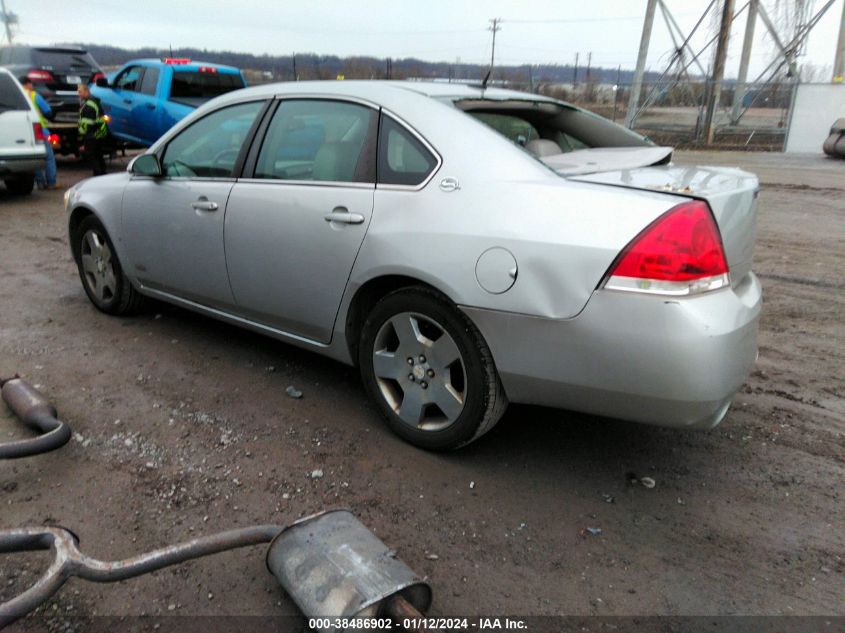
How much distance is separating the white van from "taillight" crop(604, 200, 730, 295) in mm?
9534

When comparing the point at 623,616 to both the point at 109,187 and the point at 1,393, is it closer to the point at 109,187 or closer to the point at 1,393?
the point at 1,393

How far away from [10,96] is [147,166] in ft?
22.8

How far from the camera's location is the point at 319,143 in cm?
357

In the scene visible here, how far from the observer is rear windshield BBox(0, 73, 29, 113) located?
9500mm

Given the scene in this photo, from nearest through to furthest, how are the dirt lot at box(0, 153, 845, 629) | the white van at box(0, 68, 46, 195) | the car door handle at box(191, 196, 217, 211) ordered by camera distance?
the dirt lot at box(0, 153, 845, 629)
the car door handle at box(191, 196, 217, 211)
the white van at box(0, 68, 46, 195)

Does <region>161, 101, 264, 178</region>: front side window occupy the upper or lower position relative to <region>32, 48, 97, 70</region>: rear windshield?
lower

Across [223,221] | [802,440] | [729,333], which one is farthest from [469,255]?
[802,440]

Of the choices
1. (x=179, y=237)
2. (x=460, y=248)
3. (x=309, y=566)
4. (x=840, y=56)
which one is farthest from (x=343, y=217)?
(x=840, y=56)

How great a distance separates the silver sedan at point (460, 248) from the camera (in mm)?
A: 2529

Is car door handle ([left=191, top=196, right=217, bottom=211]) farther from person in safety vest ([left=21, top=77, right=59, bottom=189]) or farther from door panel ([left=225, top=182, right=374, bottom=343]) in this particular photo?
person in safety vest ([left=21, top=77, right=59, bottom=189])

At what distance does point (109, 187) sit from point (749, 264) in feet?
13.0

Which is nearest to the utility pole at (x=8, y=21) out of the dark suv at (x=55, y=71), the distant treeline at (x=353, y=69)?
the distant treeline at (x=353, y=69)

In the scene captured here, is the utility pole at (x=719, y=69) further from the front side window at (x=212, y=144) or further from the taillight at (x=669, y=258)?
the taillight at (x=669, y=258)

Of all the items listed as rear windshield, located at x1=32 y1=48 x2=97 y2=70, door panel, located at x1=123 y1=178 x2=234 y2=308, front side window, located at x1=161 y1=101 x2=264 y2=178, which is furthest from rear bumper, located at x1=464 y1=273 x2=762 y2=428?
rear windshield, located at x1=32 y1=48 x2=97 y2=70
